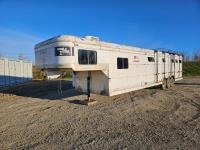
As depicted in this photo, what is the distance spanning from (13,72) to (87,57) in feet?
55.0


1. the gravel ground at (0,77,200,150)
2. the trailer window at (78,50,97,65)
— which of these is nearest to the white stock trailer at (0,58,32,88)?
the gravel ground at (0,77,200,150)

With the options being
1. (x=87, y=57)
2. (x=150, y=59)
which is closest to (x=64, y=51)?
(x=87, y=57)

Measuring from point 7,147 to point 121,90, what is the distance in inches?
253

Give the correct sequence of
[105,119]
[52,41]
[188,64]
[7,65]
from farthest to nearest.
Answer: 1. [188,64]
2. [7,65]
3. [52,41]
4. [105,119]

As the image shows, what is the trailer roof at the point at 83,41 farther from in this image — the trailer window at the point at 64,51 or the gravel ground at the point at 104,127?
the gravel ground at the point at 104,127

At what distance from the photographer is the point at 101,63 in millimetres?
8867

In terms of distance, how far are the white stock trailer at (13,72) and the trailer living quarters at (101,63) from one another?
12269 mm

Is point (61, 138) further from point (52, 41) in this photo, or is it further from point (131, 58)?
point (131, 58)

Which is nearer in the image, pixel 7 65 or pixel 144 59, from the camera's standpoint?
pixel 144 59

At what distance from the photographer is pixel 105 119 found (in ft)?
21.9

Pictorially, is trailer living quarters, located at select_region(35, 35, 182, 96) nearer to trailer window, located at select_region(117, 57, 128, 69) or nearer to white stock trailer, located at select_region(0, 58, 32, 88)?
trailer window, located at select_region(117, 57, 128, 69)

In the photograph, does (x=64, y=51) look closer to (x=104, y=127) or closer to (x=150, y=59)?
(x=104, y=127)

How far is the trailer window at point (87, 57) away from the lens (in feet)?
25.8

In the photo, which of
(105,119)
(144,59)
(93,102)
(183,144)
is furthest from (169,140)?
(144,59)
